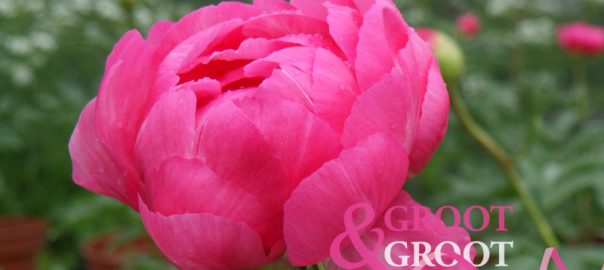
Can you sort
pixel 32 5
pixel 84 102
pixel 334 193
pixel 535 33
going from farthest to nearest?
pixel 32 5
pixel 535 33
pixel 84 102
pixel 334 193

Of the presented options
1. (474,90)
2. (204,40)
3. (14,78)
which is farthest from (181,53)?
(14,78)

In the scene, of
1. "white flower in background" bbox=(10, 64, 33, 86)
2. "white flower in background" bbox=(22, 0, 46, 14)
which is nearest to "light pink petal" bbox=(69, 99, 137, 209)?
"white flower in background" bbox=(10, 64, 33, 86)

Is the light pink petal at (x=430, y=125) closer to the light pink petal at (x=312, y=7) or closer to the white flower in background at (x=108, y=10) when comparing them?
the light pink petal at (x=312, y=7)

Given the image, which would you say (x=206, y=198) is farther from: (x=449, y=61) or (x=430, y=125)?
(x=449, y=61)

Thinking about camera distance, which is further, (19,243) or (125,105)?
(19,243)

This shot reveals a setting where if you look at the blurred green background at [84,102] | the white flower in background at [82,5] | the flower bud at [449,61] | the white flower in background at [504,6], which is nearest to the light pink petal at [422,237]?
the flower bud at [449,61]

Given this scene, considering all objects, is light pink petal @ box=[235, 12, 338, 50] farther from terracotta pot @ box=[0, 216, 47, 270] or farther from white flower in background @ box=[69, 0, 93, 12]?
white flower in background @ box=[69, 0, 93, 12]

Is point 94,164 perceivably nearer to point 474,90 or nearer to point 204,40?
point 204,40

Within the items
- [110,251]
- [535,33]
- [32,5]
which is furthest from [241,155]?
[32,5]
